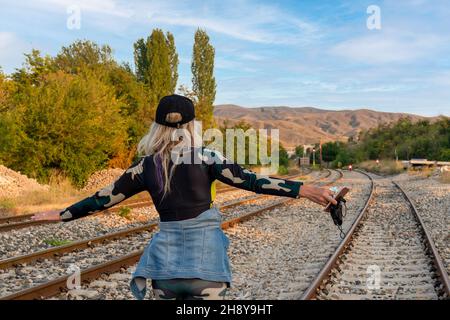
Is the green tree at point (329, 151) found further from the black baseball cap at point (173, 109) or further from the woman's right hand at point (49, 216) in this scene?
the black baseball cap at point (173, 109)

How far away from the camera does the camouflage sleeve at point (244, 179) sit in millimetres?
3094

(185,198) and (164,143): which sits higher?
(164,143)

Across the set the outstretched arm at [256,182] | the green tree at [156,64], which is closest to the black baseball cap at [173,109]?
the outstretched arm at [256,182]

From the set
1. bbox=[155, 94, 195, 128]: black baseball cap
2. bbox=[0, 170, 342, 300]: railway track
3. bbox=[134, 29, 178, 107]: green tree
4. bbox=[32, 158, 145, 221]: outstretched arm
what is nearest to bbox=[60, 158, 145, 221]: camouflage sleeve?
bbox=[32, 158, 145, 221]: outstretched arm

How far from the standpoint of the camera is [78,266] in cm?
942

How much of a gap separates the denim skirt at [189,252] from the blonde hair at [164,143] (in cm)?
23

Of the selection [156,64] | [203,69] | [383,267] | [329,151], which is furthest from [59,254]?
[329,151]

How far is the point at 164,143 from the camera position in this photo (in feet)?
10.3

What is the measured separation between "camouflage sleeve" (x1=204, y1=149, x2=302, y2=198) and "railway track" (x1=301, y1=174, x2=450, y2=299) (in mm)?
3976

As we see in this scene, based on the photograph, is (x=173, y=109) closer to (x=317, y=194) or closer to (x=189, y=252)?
(x=189, y=252)

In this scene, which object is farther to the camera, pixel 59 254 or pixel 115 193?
pixel 59 254

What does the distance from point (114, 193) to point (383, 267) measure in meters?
7.13

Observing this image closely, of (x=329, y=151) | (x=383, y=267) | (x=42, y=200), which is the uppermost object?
(x=329, y=151)
